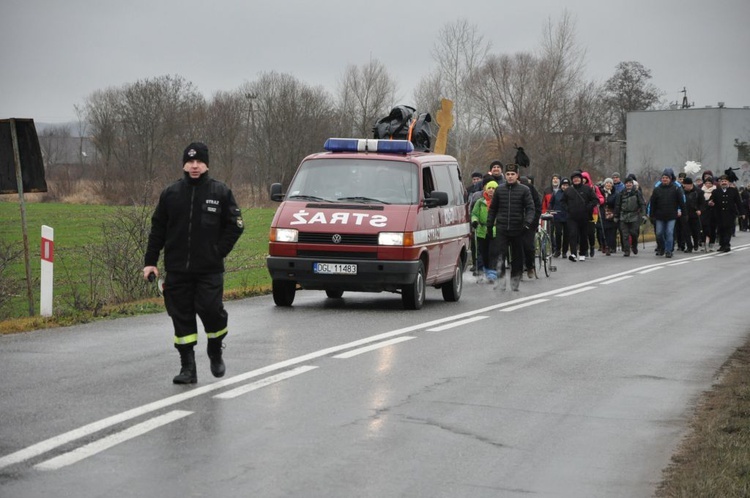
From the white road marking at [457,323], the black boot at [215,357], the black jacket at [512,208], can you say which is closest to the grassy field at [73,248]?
the black jacket at [512,208]

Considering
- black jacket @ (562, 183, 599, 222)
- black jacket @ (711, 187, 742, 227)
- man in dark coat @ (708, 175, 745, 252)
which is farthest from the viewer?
black jacket @ (711, 187, 742, 227)

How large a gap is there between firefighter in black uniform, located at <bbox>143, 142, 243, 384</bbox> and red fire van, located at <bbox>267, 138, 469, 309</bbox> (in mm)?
6389

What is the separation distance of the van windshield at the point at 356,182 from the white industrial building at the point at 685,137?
266 feet

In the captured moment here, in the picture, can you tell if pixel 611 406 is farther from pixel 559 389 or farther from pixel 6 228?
pixel 6 228

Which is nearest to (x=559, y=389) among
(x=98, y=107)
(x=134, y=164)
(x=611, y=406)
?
(x=611, y=406)

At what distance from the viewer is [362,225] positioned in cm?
1586

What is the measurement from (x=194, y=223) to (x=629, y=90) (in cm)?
11433

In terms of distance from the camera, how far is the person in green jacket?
21.8 metres

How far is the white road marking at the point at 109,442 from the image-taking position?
6.45 metres

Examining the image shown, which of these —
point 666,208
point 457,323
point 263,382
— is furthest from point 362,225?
point 666,208

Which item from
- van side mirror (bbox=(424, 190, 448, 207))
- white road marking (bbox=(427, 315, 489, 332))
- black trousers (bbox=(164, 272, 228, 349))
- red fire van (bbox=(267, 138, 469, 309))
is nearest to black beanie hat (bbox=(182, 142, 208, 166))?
black trousers (bbox=(164, 272, 228, 349))

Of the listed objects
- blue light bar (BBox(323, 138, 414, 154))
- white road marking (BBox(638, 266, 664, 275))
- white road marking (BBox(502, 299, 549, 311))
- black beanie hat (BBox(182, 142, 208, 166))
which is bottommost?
white road marking (BBox(638, 266, 664, 275))

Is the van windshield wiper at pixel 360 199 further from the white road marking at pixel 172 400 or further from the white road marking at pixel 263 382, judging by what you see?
the white road marking at pixel 263 382

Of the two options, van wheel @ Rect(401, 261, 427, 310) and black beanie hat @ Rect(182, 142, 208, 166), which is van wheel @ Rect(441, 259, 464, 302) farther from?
black beanie hat @ Rect(182, 142, 208, 166)
